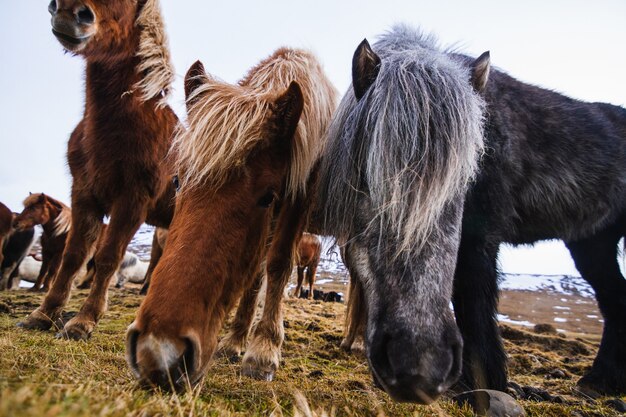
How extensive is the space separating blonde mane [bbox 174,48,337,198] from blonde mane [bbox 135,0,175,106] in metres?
1.45

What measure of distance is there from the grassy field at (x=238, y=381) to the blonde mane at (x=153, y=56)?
2.67 m

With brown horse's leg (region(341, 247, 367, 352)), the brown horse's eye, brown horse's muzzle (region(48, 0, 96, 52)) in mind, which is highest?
brown horse's muzzle (region(48, 0, 96, 52))

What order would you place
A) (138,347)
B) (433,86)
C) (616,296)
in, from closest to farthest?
1. (138,347)
2. (433,86)
3. (616,296)

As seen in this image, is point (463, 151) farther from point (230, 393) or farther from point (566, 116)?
point (566, 116)

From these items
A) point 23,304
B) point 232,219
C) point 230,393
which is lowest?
point 23,304

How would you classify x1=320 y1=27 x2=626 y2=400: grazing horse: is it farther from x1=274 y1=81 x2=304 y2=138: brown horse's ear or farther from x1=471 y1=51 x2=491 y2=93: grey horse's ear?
x1=274 y1=81 x2=304 y2=138: brown horse's ear

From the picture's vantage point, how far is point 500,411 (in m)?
2.10

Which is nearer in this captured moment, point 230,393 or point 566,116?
point 230,393

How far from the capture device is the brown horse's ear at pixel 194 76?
2.97 metres

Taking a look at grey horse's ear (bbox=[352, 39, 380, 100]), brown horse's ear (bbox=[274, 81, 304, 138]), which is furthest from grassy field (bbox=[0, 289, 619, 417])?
grey horse's ear (bbox=[352, 39, 380, 100])

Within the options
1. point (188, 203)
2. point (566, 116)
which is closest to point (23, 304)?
point (188, 203)

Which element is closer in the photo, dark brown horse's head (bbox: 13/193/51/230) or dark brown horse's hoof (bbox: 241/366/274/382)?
dark brown horse's hoof (bbox: 241/366/274/382)

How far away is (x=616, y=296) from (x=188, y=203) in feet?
15.8

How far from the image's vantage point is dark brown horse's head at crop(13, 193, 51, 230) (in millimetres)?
11703
